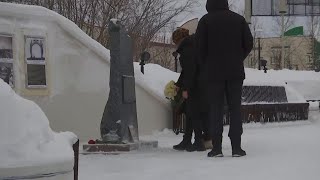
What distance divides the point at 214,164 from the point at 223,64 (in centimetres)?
130

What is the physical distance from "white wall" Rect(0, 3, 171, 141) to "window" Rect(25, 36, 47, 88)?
0.08m

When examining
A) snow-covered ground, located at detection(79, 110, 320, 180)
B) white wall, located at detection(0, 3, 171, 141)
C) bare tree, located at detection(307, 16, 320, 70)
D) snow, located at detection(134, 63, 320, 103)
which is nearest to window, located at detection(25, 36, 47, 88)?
white wall, located at detection(0, 3, 171, 141)

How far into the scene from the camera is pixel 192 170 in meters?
6.38

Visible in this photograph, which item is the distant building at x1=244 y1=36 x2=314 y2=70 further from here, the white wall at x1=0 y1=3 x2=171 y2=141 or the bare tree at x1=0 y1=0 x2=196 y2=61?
the white wall at x1=0 y1=3 x2=171 y2=141

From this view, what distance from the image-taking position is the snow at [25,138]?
3.08m

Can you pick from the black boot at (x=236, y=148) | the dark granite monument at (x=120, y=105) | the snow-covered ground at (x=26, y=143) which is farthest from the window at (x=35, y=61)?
the snow-covered ground at (x=26, y=143)

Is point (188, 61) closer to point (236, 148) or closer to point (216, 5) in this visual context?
point (216, 5)

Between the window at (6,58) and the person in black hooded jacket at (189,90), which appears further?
the window at (6,58)

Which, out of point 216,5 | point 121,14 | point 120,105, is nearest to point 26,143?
point 216,5

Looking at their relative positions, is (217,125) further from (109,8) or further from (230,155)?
(109,8)

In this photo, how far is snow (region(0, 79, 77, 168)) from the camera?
10.1 ft

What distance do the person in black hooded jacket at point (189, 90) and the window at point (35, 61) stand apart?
7.14 feet

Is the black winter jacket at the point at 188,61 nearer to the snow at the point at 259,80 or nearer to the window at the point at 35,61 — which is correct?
the window at the point at 35,61

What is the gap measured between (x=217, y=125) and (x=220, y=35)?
1091 mm
